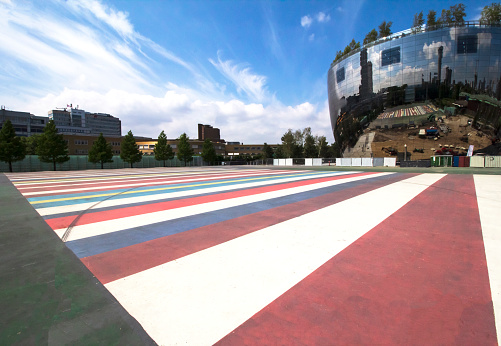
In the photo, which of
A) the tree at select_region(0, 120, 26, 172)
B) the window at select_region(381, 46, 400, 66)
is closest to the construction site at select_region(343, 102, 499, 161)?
the window at select_region(381, 46, 400, 66)

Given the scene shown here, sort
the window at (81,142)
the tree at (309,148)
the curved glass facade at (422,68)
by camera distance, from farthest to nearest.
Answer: the tree at (309,148) → the window at (81,142) → the curved glass facade at (422,68)

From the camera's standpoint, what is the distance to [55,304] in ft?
8.01

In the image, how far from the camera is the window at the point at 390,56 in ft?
166

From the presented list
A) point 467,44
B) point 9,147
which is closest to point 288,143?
point 467,44

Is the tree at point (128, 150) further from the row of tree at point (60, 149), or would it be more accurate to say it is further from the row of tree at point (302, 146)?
the row of tree at point (302, 146)

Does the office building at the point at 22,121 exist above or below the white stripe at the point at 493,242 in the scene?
above

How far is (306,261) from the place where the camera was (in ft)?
11.6

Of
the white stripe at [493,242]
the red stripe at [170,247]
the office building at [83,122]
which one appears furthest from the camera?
the office building at [83,122]

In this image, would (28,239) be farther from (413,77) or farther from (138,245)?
(413,77)

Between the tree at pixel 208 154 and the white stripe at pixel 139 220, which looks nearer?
the white stripe at pixel 139 220

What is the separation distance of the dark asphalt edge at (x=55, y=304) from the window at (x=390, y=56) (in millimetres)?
63447

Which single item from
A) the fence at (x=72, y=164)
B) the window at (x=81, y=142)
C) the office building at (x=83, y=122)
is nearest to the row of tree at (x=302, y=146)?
the fence at (x=72, y=164)

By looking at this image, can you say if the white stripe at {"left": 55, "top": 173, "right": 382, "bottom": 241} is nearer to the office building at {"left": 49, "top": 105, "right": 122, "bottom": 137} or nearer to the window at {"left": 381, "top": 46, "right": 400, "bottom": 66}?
the window at {"left": 381, "top": 46, "right": 400, "bottom": 66}

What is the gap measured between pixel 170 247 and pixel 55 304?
69.5 inches
